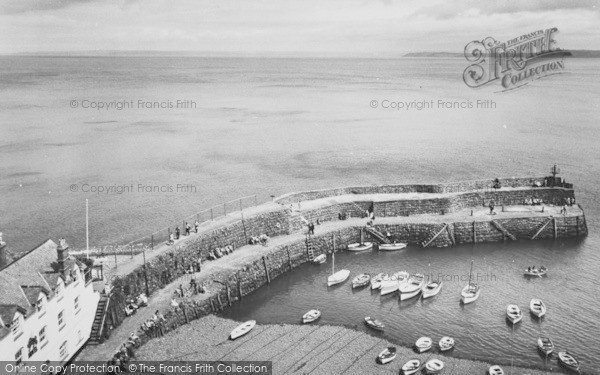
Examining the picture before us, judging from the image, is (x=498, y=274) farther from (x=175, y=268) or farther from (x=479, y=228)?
(x=175, y=268)

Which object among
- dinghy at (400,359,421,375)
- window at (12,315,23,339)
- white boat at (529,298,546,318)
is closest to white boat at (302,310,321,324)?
dinghy at (400,359,421,375)

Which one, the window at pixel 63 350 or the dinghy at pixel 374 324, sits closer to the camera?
the window at pixel 63 350

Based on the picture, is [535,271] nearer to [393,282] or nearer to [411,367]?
[393,282]

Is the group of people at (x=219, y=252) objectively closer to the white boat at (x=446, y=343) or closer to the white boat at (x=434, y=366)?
the white boat at (x=446, y=343)

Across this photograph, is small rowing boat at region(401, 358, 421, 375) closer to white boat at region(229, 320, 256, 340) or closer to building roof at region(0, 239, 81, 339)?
white boat at region(229, 320, 256, 340)

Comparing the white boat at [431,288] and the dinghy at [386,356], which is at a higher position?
the white boat at [431,288]

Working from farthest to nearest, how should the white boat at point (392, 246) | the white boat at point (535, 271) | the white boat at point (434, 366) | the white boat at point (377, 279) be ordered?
1. the white boat at point (392, 246)
2. the white boat at point (535, 271)
3. the white boat at point (377, 279)
4. the white boat at point (434, 366)

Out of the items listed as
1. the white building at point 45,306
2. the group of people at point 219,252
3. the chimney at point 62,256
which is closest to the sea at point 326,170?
the group of people at point 219,252
